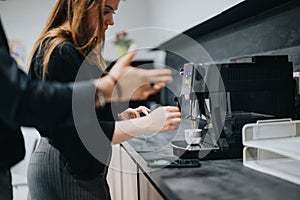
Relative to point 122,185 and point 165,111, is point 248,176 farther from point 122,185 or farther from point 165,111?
point 122,185

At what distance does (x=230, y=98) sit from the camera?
4.17 ft

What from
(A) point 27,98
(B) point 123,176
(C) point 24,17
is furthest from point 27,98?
(C) point 24,17

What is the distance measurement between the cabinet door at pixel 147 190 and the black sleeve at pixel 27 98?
1.35ft

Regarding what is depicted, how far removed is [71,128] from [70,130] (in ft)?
0.07

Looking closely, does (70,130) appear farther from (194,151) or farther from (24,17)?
(24,17)

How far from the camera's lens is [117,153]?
6.48ft

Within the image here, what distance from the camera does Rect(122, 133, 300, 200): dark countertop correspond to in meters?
0.82

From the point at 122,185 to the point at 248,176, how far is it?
0.96m

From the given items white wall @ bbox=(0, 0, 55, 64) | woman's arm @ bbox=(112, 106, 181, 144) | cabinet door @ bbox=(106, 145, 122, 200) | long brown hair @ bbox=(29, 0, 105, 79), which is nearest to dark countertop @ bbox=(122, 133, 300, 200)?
woman's arm @ bbox=(112, 106, 181, 144)

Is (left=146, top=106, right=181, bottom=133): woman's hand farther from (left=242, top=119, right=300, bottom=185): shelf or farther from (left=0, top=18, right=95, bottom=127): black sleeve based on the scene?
(left=0, top=18, right=95, bottom=127): black sleeve

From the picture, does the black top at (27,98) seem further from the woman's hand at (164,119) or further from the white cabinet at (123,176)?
the white cabinet at (123,176)

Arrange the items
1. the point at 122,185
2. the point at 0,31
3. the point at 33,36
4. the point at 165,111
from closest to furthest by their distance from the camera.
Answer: the point at 0,31 < the point at 165,111 < the point at 122,185 < the point at 33,36

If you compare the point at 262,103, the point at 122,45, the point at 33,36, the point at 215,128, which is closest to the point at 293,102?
the point at 262,103

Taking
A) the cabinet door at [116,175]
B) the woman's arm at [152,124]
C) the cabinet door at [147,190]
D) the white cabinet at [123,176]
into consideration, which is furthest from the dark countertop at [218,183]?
the cabinet door at [116,175]
